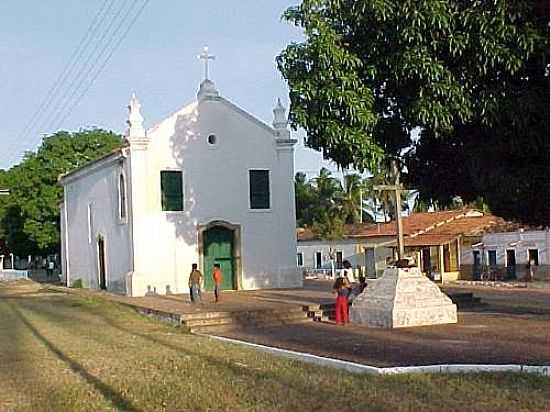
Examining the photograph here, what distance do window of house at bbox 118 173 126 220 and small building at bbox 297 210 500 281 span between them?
54.8 ft

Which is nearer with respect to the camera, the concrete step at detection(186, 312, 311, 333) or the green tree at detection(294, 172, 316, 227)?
the concrete step at detection(186, 312, 311, 333)

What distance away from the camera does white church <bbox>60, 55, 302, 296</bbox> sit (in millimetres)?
30453

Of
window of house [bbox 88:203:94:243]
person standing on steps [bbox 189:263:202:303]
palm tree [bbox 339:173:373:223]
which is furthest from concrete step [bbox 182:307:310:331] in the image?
palm tree [bbox 339:173:373:223]

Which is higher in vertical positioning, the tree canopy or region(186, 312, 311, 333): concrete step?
the tree canopy

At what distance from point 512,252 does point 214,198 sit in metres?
17.5

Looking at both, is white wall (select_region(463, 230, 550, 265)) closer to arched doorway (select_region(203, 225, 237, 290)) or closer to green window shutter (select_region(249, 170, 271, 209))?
green window shutter (select_region(249, 170, 271, 209))

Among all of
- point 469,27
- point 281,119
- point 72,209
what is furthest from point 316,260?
point 469,27

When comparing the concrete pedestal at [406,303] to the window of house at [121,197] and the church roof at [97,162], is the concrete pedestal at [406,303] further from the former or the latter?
the church roof at [97,162]

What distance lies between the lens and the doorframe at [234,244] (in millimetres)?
31219

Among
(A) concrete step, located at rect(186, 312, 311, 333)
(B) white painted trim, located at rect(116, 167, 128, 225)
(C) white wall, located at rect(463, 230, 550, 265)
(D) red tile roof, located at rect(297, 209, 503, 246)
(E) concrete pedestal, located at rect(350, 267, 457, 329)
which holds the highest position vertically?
(B) white painted trim, located at rect(116, 167, 128, 225)

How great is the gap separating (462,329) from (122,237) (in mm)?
17631

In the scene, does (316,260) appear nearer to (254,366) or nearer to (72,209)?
(72,209)

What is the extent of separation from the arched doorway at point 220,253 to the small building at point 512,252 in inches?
593

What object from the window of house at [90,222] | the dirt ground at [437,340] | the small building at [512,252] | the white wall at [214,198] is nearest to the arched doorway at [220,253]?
the white wall at [214,198]
